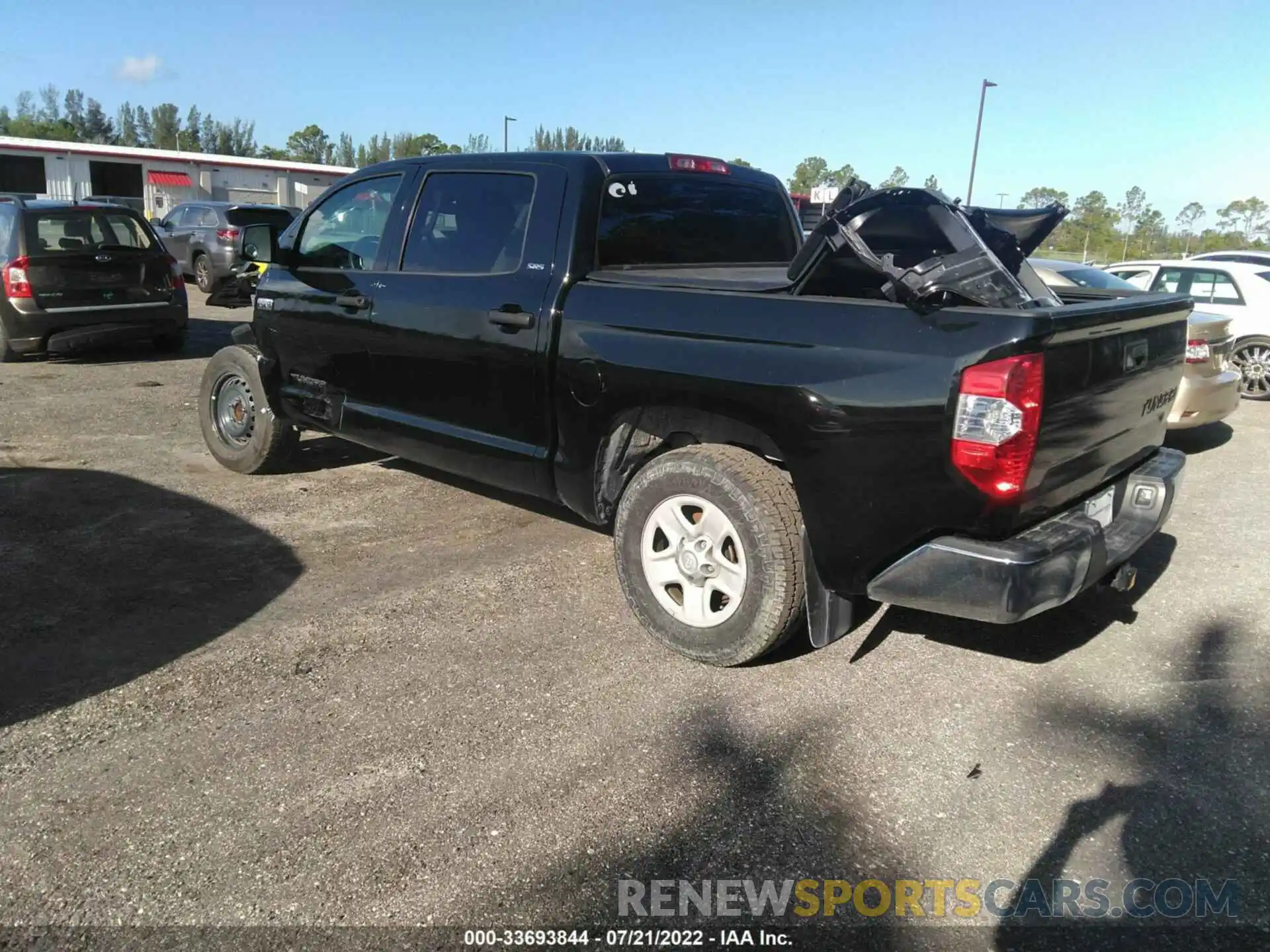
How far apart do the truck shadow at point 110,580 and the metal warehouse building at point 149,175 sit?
102 feet

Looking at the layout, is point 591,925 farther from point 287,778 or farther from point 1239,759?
point 1239,759

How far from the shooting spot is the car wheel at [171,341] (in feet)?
34.4

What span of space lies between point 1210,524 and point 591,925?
16.2 feet

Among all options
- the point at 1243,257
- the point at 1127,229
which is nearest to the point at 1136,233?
the point at 1127,229

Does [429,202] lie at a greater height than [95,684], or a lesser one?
greater

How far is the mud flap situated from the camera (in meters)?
3.28

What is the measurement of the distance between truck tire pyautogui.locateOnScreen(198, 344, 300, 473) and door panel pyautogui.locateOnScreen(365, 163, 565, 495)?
1301mm


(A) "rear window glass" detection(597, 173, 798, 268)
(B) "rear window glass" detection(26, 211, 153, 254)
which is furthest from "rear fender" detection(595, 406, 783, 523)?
(B) "rear window glass" detection(26, 211, 153, 254)

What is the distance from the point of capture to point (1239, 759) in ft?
9.87

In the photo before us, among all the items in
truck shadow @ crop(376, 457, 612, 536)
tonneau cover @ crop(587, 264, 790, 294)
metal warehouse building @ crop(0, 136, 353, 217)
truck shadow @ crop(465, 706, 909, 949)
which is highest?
metal warehouse building @ crop(0, 136, 353, 217)

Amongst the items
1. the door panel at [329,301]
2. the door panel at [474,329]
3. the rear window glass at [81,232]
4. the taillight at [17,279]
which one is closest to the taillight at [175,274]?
the rear window glass at [81,232]

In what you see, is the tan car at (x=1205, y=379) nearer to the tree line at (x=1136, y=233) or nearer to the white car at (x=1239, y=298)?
the white car at (x=1239, y=298)

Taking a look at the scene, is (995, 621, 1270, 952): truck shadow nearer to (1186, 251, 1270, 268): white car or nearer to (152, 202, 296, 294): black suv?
(152, 202, 296, 294): black suv

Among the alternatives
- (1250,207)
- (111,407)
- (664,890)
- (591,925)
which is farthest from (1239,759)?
(1250,207)
